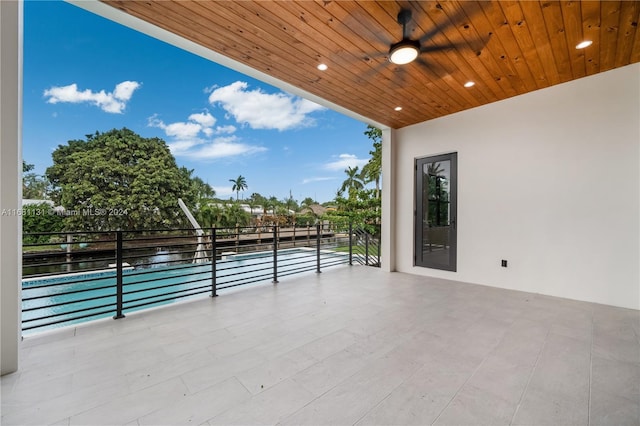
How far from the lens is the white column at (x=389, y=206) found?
505cm

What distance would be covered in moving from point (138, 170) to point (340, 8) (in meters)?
A: 14.9

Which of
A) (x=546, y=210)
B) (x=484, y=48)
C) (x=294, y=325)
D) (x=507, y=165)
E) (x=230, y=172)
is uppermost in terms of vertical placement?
(x=230, y=172)

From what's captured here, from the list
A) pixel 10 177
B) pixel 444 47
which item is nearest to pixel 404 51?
pixel 444 47

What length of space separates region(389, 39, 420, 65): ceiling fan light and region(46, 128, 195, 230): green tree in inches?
563

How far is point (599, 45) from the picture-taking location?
2.61 metres

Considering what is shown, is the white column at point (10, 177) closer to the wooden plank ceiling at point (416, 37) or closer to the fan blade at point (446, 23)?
the wooden plank ceiling at point (416, 37)

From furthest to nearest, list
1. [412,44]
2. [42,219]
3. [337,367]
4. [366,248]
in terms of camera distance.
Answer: [42,219] < [366,248] < [412,44] < [337,367]

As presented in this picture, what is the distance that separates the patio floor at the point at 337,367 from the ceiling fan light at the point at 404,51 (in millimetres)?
2611

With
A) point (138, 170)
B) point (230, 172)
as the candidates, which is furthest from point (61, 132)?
point (230, 172)

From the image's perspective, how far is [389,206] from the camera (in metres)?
5.05

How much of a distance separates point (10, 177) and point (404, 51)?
3.19 metres

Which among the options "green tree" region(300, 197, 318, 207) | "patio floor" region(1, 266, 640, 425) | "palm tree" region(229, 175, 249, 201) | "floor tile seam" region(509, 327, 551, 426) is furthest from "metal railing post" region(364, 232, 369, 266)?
"palm tree" region(229, 175, 249, 201)

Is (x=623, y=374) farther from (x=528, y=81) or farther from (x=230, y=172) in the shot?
(x=230, y=172)

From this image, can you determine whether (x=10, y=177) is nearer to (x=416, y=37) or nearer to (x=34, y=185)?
(x=416, y=37)
